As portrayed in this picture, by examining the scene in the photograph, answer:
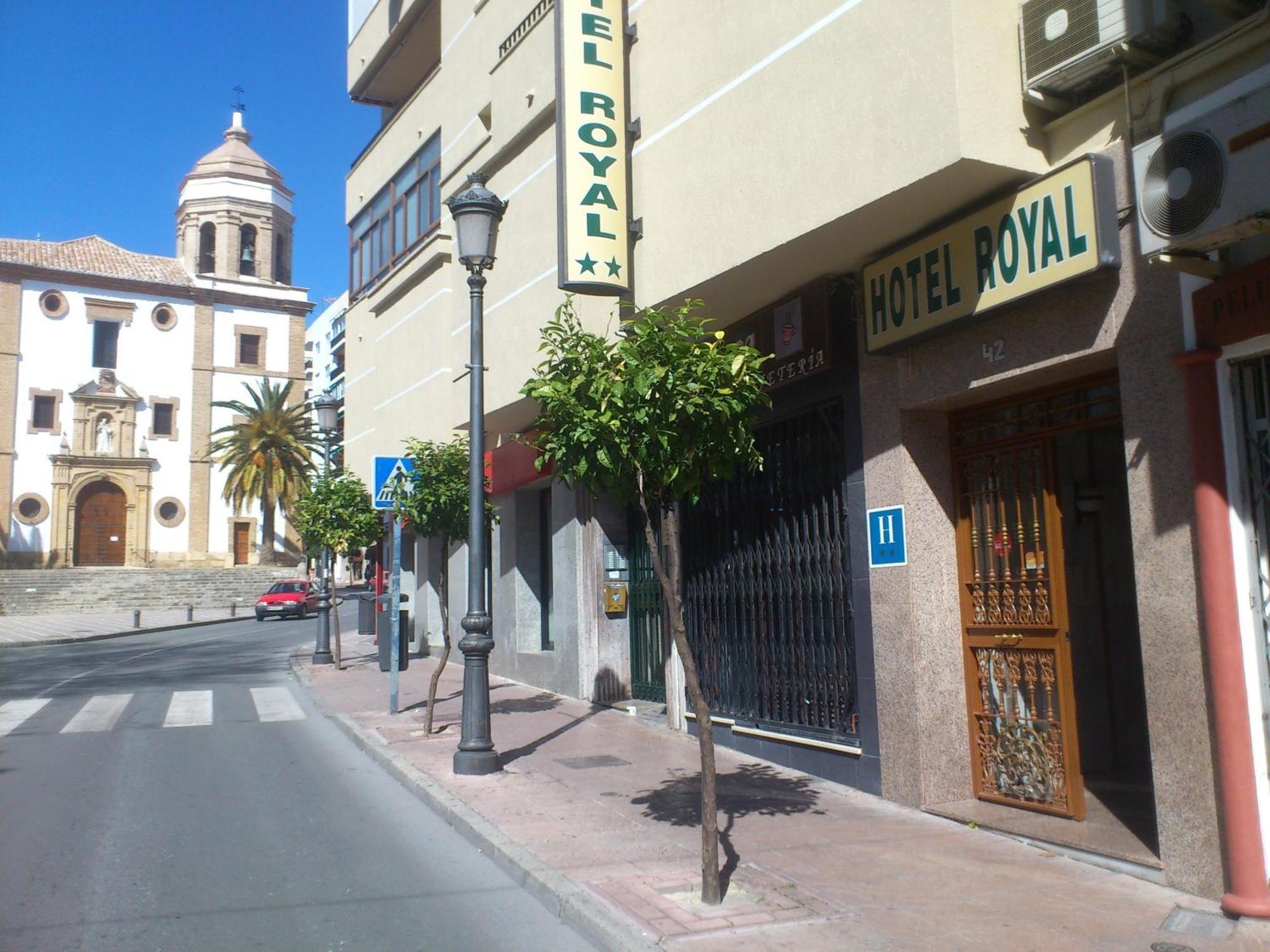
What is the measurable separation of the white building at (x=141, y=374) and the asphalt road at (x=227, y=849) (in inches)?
1793

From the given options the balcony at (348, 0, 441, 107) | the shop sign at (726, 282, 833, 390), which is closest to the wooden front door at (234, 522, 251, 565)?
the balcony at (348, 0, 441, 107)

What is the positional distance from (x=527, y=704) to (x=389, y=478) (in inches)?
134

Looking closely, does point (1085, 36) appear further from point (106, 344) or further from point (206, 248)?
point (206, 248)

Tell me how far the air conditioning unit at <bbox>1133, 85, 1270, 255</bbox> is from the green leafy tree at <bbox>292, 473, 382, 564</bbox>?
16.3 metres

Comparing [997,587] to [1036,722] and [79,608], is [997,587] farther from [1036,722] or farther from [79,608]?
[79,608]

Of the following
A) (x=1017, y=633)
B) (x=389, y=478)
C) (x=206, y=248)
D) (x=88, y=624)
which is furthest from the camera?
(x=206, y=248)

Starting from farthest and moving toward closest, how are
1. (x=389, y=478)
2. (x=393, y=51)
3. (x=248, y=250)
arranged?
1. (x=248, y=250)
2. (x=393, y=51)
3. (x=389, y=478)

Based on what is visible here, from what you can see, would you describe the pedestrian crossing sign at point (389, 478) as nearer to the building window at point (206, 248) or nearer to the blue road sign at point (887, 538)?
the blue road sign at point (887, 538)

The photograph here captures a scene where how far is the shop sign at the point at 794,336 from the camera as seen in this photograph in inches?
341

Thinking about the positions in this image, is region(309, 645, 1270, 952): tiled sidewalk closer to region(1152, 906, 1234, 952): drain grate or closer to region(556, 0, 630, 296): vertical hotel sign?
region(1152, 906, 1234, 952): drain grate

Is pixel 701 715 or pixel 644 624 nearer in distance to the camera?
pixel 701 715

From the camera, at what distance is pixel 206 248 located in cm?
6144

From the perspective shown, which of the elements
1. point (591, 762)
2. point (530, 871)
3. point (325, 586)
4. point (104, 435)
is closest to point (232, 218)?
point (104, 435)

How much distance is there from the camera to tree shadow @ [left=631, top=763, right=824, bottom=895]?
7.51m
